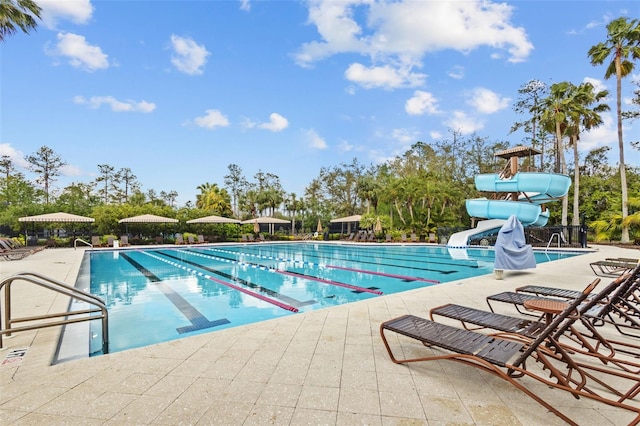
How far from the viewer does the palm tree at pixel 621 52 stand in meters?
17.3

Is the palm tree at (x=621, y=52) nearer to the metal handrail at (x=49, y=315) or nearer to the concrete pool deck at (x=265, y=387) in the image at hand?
the concrete pool deck at (x=265, y=387)

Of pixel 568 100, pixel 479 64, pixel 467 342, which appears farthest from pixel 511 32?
pixel 467 342

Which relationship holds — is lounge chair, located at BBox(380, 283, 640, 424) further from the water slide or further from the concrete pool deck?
the water slide

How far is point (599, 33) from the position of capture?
18969 mm

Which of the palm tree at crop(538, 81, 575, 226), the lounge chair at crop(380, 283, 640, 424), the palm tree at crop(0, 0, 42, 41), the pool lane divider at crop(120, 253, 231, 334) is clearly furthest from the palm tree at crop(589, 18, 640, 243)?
the palm tree at crop(0, 0, 42, 41)

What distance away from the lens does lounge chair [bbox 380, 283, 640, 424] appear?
1964mm

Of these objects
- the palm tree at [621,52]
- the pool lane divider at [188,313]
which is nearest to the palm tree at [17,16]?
the pool lane divider at [188,313]

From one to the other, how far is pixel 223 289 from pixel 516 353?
6.56 m

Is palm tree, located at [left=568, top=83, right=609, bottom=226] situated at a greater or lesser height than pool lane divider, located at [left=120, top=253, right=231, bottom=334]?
greater

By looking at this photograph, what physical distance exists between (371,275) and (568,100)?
20492 mm

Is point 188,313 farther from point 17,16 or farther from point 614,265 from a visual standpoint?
point 17,16

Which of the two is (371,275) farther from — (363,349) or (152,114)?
(152,114)

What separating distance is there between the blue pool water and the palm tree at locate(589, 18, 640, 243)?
43.2 ft

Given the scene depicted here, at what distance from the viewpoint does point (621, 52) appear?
57.6 ft
